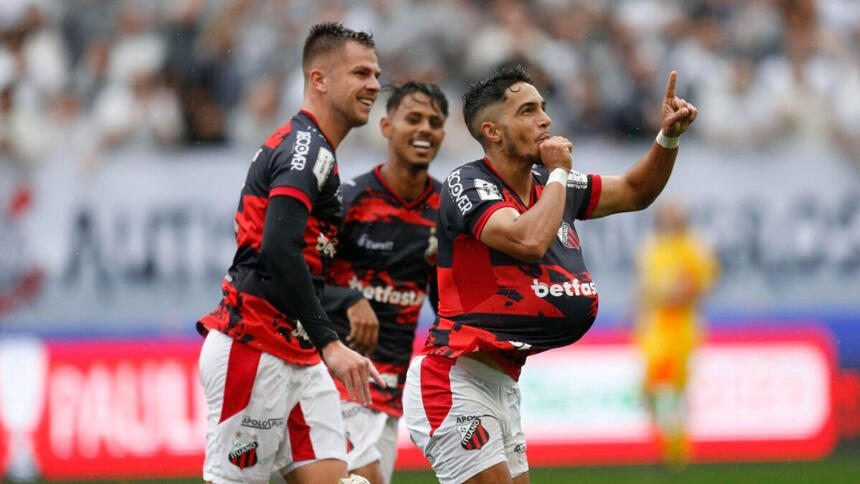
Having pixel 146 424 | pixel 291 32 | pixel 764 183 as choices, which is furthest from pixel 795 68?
pixel 146 424

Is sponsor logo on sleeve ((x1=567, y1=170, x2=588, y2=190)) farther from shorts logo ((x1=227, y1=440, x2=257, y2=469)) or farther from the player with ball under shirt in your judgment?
shorts logo ((x1=227, y1=440, x2=257, y2=469))

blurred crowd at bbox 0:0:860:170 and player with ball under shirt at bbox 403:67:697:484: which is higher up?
blurred crowd at bbox 0:0:860:170

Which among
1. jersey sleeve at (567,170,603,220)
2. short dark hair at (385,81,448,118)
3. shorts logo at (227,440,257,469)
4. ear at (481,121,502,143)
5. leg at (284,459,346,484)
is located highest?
short dark hair at (385,81,448,118)

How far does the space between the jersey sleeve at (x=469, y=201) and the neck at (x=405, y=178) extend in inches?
62.9

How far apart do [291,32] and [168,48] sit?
1.44 meters

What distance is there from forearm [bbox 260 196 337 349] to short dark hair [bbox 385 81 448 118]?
209 centimetres

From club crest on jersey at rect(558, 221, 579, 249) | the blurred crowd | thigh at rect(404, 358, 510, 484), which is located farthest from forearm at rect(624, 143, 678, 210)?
the blurred crowd

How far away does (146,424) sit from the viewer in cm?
1109

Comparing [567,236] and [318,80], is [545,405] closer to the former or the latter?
[567,236]

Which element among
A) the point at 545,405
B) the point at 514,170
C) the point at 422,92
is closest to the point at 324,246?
the point at 514,170

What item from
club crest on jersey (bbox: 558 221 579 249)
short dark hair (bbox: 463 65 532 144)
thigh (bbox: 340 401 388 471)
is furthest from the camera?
thigh (bbox: 340 401 388 471)

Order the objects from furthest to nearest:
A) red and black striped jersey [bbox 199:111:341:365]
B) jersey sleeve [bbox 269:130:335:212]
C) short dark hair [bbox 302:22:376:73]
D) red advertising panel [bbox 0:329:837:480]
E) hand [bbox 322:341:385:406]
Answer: red advertising panel [bbox 0:329:837:480]
short dark hair [bbox 302:22:376:73]
red and black striped jersey [bbox 199:111:341:365]
jersey sleeve [bbox 269:130:335:212]
hand [bbox 322:341:385:406]

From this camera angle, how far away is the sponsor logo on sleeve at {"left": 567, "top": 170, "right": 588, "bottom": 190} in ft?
18.7

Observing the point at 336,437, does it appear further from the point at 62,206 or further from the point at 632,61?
the point at 632,61
